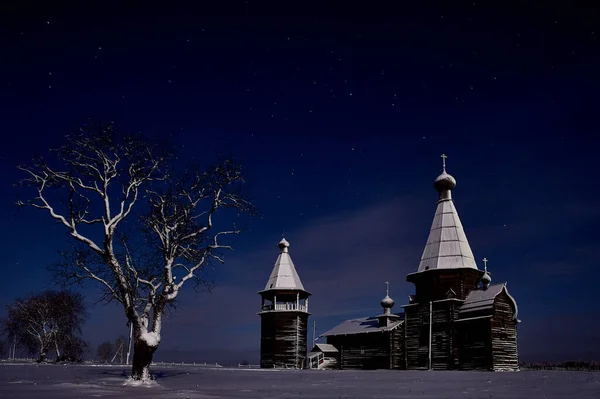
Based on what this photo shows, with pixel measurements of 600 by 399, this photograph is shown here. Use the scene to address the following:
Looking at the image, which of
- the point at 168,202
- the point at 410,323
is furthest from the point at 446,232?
the point at 168,202

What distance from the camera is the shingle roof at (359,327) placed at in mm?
46438

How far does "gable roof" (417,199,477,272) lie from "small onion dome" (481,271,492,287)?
1890mm

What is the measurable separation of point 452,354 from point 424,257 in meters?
8.54

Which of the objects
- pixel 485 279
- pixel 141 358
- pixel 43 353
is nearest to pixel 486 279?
pixel 485 279

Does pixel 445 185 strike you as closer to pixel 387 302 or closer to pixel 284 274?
pixel 387 302

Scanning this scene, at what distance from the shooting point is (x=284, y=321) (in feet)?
154

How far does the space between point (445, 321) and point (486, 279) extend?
21.2 ft

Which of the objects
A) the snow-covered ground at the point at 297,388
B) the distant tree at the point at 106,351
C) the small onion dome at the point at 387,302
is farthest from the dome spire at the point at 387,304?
the distant tree at the point at 106,351

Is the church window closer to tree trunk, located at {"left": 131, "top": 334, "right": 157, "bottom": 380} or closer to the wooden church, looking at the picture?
the wooden church

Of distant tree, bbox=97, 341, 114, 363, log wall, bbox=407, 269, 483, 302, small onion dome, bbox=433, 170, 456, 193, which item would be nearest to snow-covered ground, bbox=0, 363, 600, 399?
log wall, bbox=407, 269, 483, 302

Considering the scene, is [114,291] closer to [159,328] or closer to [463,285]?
[159,328]

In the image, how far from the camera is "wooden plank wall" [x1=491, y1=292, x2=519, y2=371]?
3691 centimetres

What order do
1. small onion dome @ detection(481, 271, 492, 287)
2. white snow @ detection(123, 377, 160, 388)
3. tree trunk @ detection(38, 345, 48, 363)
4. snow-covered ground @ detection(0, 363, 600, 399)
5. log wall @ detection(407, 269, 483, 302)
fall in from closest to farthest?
snow-covered ground @ detection(0, 363, 600, 399) < white snow @ detection(123, 377, 160, 388) < log wall @ detection(407, 269, 483, 302) < small onion dome @ detection(481, 271, 492, 287) < tree trunk @ detection(38, 345, 48, 363)

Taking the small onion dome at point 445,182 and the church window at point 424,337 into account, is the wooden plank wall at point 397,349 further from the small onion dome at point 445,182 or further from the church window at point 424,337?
the small onion dome at point 445,182
